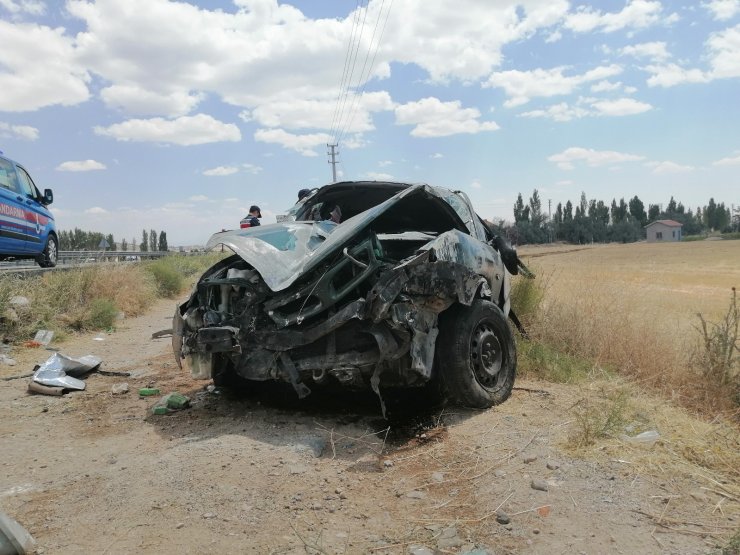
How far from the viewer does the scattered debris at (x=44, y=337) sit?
795 centimetres

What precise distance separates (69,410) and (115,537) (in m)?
2.71

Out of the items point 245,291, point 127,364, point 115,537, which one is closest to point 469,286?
point 245,291

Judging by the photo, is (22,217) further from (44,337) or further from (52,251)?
(44,337)

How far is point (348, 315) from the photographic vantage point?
12.7 ft

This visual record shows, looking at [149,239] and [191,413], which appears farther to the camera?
[149,239]

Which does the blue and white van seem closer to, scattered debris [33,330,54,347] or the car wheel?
scattered debris [33,330,54,347]

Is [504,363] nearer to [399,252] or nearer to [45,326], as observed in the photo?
[399,252]

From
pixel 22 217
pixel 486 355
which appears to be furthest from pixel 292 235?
pixel 22 217

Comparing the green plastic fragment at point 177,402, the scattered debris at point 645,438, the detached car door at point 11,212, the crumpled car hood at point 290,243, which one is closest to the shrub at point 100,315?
the detached car door at point 11,212

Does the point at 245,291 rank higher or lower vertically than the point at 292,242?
lower

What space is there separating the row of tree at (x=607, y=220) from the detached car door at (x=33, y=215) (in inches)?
2738

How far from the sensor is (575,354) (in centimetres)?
705

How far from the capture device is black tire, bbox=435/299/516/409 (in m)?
4.38

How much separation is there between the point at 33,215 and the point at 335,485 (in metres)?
9.38
